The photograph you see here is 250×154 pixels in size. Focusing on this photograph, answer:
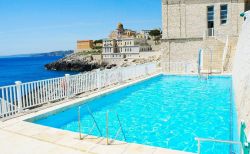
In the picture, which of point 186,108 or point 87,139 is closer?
point 87,139

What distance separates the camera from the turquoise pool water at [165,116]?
6516mm

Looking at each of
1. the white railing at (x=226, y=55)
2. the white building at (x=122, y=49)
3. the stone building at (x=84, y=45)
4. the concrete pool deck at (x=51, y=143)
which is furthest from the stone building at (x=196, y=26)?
the stone building at (x=84, y=45)

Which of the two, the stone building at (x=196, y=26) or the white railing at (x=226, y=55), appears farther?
the stone building at (x=196, y=26)

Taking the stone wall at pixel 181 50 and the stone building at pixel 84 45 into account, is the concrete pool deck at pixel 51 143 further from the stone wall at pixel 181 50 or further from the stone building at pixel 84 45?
the stone building at pixel 84 45

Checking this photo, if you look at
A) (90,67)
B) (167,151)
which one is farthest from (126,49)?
(167,151)

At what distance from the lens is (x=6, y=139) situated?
5652 millimetres

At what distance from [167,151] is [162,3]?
850 inches

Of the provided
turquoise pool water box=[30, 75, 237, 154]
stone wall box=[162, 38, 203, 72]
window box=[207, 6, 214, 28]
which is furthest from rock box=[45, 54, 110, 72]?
turquoise pool water box=[30, 75, 237, 154]

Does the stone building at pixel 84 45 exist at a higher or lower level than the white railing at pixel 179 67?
higher

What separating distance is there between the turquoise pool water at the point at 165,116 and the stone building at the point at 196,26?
391 inches

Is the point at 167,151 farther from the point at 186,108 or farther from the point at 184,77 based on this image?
the point at 184,77

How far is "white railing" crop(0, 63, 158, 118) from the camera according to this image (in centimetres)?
746

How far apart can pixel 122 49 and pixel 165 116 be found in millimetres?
88438

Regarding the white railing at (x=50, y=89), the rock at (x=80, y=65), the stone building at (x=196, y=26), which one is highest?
the stone building at (x=196, y=26)
